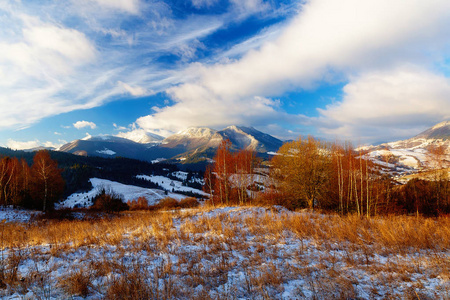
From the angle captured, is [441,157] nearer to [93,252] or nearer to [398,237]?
[398,237]

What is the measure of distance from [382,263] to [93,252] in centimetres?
970

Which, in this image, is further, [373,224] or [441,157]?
[441,157]

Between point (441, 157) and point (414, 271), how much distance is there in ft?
115

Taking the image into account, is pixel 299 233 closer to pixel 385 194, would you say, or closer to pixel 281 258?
pixel 281 258

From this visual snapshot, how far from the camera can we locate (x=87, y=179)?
154500 millimetres

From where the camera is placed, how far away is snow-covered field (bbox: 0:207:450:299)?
437cm

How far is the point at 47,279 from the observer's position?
4.95 m

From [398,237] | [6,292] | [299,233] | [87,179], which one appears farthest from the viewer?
[87,179]

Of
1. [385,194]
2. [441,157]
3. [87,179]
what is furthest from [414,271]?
[87,179]

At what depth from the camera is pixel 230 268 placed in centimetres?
568

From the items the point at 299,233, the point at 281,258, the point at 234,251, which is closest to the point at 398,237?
the point at 299,233

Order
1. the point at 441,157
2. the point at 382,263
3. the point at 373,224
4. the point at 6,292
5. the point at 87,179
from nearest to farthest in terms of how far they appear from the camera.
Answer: the point at 6,292 → the point at 382,263 → the point at 373,224 → the point at 441,157 → the point at 87,179

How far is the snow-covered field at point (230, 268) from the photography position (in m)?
4.37

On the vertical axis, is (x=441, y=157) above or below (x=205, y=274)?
above
